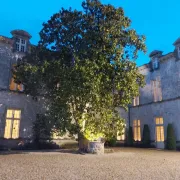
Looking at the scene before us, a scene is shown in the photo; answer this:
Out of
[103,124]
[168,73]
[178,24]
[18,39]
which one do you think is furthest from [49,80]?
[178,24]

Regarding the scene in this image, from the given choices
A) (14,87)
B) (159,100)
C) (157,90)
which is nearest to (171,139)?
(159,100)

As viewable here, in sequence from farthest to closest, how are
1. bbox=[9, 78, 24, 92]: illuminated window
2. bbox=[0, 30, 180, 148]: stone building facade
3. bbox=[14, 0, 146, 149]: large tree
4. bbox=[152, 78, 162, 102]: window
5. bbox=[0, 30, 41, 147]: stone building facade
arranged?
bbox=[152, 78, 162, 102]: window < bbox=[9, 78, 24, 92]: illuminated window < bbox=[0, 30, 180, 148]: stone building facade < bbox=[0, 30, 41, 147]: stone building facade < bbox=[14, 0, 146, 149]: large tree

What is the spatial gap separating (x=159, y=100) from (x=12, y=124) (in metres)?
13.9

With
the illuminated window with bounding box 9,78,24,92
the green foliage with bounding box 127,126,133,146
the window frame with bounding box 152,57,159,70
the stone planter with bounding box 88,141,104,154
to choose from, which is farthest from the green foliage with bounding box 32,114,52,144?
the window frame with bounding box 152,57,159,70

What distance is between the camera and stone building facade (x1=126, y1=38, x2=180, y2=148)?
1817cm

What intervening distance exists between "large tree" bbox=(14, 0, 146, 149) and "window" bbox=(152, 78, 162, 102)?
770 centimetres

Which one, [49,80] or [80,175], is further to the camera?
[49,80]

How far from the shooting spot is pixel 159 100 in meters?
20.1

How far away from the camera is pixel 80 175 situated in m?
6.11

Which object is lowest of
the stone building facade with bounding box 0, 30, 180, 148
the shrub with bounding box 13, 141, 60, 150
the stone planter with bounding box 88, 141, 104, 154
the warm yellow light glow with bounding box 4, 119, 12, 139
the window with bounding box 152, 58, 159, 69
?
the shrub with bounding box 13, 141, 60, 150

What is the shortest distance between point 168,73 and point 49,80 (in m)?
12.1

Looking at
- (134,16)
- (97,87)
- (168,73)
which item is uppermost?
(134,16)

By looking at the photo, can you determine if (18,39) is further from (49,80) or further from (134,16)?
(134,16)

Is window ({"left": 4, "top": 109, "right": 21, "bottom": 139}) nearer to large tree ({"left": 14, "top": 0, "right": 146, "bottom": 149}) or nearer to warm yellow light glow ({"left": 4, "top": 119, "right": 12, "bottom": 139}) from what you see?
warm yellow light glow ({"left": 4, "top": 119, "right": 12, "bottom": 139})
